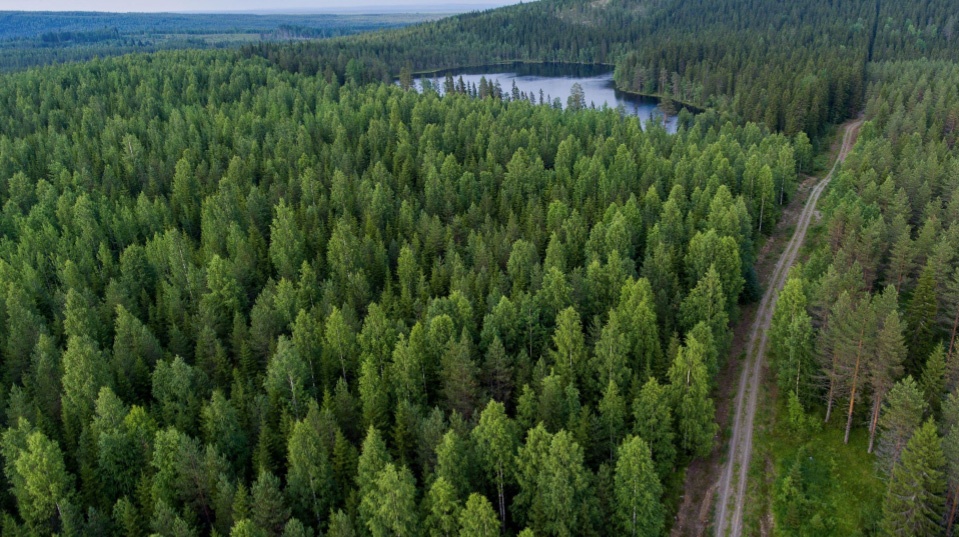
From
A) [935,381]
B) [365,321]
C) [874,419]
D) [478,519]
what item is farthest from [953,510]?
[365,321]

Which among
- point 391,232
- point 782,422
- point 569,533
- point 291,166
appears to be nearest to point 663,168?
point 391,232

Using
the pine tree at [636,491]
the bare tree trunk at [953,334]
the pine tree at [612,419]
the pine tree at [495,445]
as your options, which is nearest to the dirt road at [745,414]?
the pine tree at [636,491]

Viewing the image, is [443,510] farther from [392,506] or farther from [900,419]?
[900,419]

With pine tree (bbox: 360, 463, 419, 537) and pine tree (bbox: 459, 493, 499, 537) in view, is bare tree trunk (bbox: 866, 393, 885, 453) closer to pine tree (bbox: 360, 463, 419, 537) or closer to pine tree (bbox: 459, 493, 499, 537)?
pine tree (bbox: 459, 493, 499, 537)

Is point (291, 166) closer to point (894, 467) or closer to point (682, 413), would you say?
point (682, 413)

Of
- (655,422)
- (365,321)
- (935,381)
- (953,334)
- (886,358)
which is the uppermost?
(886,358)

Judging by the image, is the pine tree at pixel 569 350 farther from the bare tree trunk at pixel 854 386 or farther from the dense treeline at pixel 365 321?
the bare tree trunk at pixel 854 386
